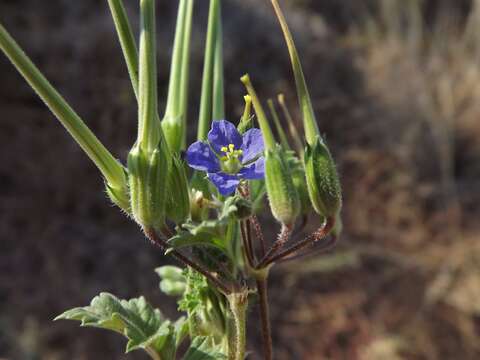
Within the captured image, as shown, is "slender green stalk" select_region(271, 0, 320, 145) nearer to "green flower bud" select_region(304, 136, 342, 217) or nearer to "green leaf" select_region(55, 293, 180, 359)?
"green flower bud" select_region(304, 136, 342, 217)

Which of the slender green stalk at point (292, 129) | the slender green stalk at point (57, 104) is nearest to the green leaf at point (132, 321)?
the slender green stalk at point (57, 104)

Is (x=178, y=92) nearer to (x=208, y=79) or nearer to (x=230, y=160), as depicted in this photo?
(x=208, y=79)

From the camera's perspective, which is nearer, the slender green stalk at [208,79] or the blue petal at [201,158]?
the blue petal at [201,158]

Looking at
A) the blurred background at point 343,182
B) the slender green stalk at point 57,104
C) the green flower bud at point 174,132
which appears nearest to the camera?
the slender green stalk at point 57,104

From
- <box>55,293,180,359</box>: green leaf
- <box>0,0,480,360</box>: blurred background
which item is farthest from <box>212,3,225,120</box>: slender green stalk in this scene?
<box>0,0,480,360</box>: blurred background

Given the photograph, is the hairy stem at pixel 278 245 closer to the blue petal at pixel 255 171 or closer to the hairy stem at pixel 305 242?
the hairy stem at pixel 305 242

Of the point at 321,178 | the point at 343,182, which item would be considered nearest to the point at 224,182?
the point at 321,178

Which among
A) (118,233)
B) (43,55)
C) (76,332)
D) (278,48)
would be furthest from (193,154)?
(278,48)
